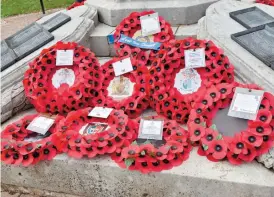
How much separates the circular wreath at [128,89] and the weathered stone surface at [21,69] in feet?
2.66

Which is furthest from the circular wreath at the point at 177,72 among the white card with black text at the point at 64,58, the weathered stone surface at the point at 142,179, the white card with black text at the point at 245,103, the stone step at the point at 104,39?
the stone step at the point at 104,39

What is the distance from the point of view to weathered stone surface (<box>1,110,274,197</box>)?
7.81 feet

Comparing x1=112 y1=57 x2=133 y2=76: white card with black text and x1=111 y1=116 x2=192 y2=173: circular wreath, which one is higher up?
x1=112 y1=57 x2=133 y2=76: white card with black text

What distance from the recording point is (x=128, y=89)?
11.0ft

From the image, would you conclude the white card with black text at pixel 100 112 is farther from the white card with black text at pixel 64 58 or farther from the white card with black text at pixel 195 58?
the white card with black text at pixel 195 58

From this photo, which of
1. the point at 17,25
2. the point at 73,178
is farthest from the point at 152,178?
the point at 17,25

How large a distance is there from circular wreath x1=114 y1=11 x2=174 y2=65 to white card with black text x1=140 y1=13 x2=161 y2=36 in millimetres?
43

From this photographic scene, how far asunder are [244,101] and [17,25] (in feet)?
22.2

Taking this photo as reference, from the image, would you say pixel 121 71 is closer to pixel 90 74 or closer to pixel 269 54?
pixel 90 74

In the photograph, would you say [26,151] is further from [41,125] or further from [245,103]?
[245,103]

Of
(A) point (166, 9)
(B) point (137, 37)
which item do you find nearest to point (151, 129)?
(B) point (137, 37)

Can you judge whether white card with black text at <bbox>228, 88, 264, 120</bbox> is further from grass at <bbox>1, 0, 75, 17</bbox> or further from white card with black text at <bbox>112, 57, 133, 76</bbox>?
grass at <bbox>1, 0, 75, 17</bbox>

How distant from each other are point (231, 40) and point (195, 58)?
25.5 inches

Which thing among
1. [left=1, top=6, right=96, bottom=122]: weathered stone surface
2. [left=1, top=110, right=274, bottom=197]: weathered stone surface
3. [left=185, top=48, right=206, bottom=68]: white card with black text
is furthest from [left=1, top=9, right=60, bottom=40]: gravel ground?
[left=185, top=48, right=206, bottom=68]: white card with black text
